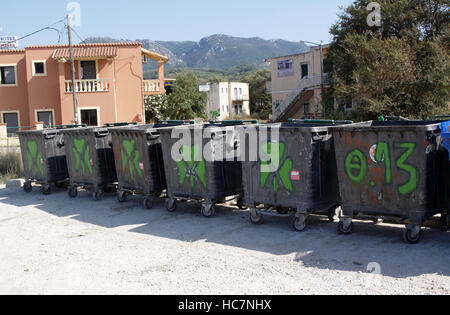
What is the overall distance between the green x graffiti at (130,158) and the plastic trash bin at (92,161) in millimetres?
955

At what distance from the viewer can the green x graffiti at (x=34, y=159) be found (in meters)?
12.7

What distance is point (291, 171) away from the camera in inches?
301

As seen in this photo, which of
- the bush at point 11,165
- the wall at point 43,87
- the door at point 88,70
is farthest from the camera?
the door at point 88,70

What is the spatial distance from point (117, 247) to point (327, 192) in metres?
3.33

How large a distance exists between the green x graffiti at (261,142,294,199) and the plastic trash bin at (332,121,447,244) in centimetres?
85

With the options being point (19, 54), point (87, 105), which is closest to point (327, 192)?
point (87, 105)

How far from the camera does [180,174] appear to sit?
9.36 metres

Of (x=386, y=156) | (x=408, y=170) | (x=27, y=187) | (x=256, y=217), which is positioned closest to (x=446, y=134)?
(x=408, y=170)

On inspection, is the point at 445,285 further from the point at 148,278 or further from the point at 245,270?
the point at 148,278

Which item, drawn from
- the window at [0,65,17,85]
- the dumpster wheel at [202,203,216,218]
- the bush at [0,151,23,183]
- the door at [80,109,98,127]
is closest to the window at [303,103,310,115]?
the door at [80,109,98,127]

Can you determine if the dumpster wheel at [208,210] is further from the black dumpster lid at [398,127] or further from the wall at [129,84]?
the wall at [129,84]

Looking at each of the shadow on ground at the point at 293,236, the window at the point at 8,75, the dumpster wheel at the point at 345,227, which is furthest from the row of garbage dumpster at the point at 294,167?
the window at the point at 8,75

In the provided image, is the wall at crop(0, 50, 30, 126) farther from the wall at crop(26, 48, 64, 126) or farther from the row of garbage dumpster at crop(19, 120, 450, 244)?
the row of garbage dumpster at crop(19, 120, 450, 244)
